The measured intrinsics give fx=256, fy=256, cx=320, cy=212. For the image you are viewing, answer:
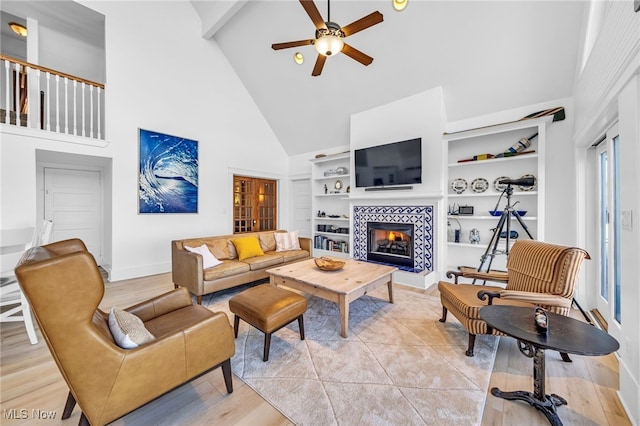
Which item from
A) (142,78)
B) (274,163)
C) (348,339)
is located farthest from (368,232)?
(142,78)

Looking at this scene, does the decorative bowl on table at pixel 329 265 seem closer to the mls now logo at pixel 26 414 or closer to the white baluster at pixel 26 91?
the mls now logo at pixel 26 414

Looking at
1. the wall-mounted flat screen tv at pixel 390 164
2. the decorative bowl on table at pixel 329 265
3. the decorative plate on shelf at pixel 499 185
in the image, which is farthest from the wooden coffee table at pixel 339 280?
the decorative plate on shelf at pixel 499 185

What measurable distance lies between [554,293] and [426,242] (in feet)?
6.92

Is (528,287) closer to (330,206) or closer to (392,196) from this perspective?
(392,196)

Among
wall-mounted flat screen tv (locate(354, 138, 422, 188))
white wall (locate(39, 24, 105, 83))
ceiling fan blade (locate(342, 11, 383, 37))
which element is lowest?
wall-mounted flat screen tv (locate(354, 138, 422, 188))

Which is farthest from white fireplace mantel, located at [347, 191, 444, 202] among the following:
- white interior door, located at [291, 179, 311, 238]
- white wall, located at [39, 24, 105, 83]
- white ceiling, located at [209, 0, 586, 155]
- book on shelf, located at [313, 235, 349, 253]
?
white wall, located at [39, 24, 105, 83]

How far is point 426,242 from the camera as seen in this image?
13.9 ft

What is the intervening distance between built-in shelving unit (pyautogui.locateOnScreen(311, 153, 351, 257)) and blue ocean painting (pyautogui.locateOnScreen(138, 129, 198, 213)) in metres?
2.64

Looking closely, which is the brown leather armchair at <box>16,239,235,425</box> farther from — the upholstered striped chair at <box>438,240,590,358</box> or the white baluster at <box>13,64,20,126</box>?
the white baluster at <box>13,64,20,126</box>

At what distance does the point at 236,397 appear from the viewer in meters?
1.71

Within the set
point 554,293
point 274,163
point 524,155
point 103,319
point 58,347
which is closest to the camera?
point 58,347

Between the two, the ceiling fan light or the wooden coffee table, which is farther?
the wooden coffee table

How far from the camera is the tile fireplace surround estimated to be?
4215 millimetres

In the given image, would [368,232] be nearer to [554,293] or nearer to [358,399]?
[554,293]
